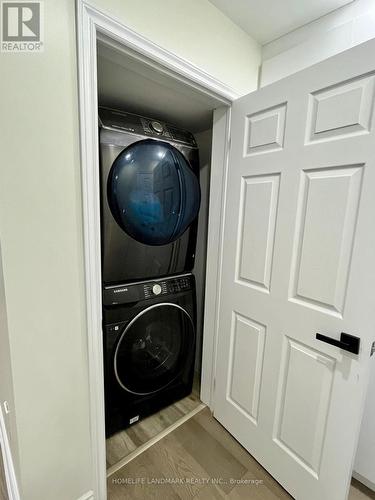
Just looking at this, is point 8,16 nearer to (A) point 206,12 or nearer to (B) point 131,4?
(B) point 131,4

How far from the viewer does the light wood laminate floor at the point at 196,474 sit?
121cm

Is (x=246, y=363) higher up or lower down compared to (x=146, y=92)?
lower down

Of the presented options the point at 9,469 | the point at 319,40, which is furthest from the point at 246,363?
the point at 319,40

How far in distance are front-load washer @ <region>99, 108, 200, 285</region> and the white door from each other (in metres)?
0.31

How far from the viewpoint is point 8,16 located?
73 centimetres

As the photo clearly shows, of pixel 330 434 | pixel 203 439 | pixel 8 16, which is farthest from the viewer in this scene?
pixel 203 439

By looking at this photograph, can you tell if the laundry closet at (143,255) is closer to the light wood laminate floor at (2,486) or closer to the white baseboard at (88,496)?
the white baseboard at (88,496)

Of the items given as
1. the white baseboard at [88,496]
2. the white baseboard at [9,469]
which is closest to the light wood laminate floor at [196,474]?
the white baseboard at [88,496]

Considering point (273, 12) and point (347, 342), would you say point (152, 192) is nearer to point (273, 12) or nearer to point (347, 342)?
point (273, 12)

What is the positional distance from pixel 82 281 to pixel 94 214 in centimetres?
27

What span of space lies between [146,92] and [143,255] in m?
0.87

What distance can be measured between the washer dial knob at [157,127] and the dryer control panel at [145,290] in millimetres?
907

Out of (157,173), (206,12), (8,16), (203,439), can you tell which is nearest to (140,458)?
(203,439)

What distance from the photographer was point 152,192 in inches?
53.8
